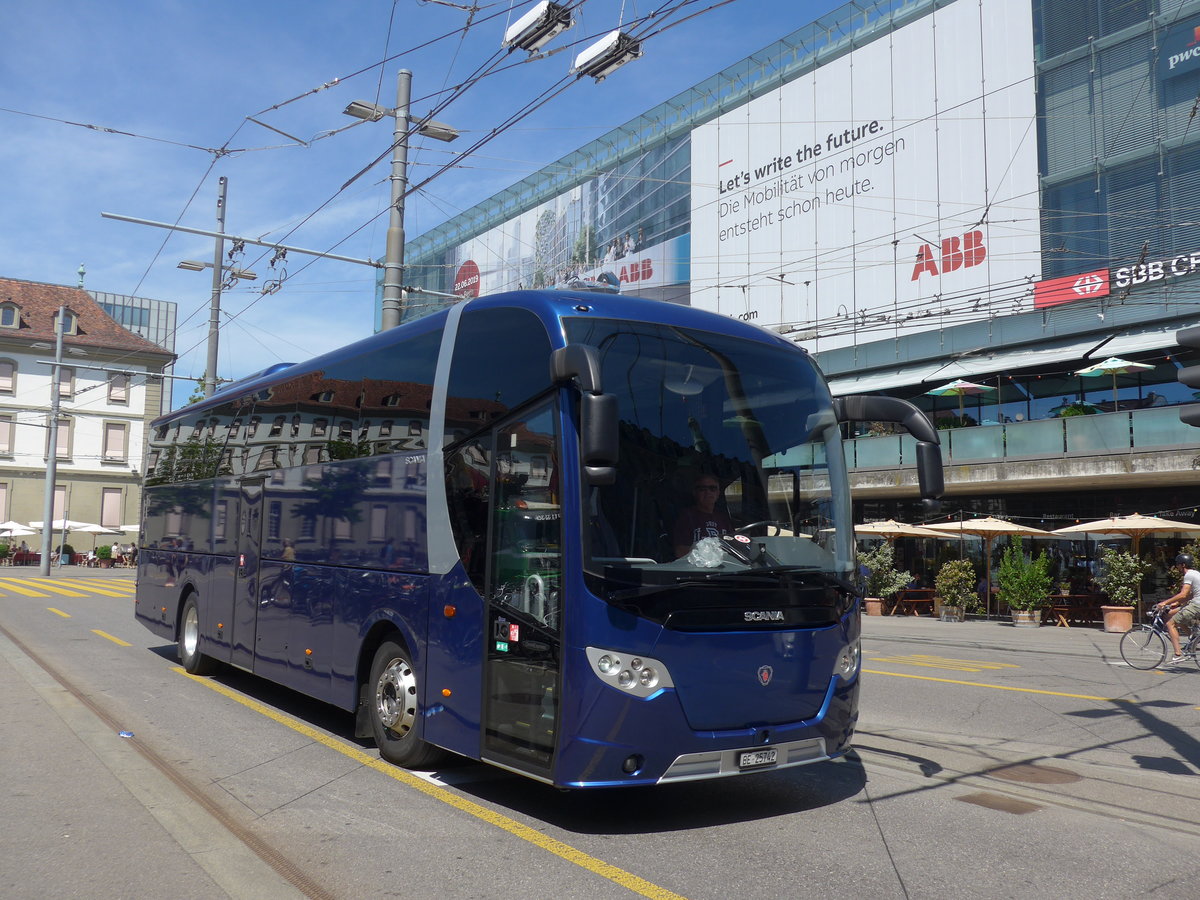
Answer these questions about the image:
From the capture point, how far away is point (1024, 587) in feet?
89.9

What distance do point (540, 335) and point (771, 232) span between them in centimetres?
3867

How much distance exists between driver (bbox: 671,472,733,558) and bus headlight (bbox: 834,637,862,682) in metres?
1.16

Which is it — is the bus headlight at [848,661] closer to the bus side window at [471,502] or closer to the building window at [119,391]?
the bus side window at [471,502]

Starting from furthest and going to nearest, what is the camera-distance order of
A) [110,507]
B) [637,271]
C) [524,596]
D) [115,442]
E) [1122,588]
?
1. [115,442]
2. [110,507]
3. [637,271]
4. [1122,588]
5. [524,596]

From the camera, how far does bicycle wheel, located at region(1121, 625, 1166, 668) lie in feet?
51.9

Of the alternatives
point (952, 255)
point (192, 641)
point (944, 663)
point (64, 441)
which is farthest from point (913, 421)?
point (64, 441)

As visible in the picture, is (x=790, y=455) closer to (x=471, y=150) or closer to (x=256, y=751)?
(x=256, y=751)

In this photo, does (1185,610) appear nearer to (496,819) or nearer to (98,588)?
(496,819)

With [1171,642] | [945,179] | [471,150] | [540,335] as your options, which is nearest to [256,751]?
[540,335]

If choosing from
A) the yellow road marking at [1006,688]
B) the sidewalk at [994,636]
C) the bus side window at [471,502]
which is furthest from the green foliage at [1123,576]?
the bus side window at [471,502]

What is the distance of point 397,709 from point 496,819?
5.41 feet

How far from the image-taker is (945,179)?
36875 mm

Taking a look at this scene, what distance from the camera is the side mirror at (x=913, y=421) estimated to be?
702 cm

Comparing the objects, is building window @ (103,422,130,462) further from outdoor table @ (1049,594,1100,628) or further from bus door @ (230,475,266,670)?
bus door @ (230,475,266,670)
